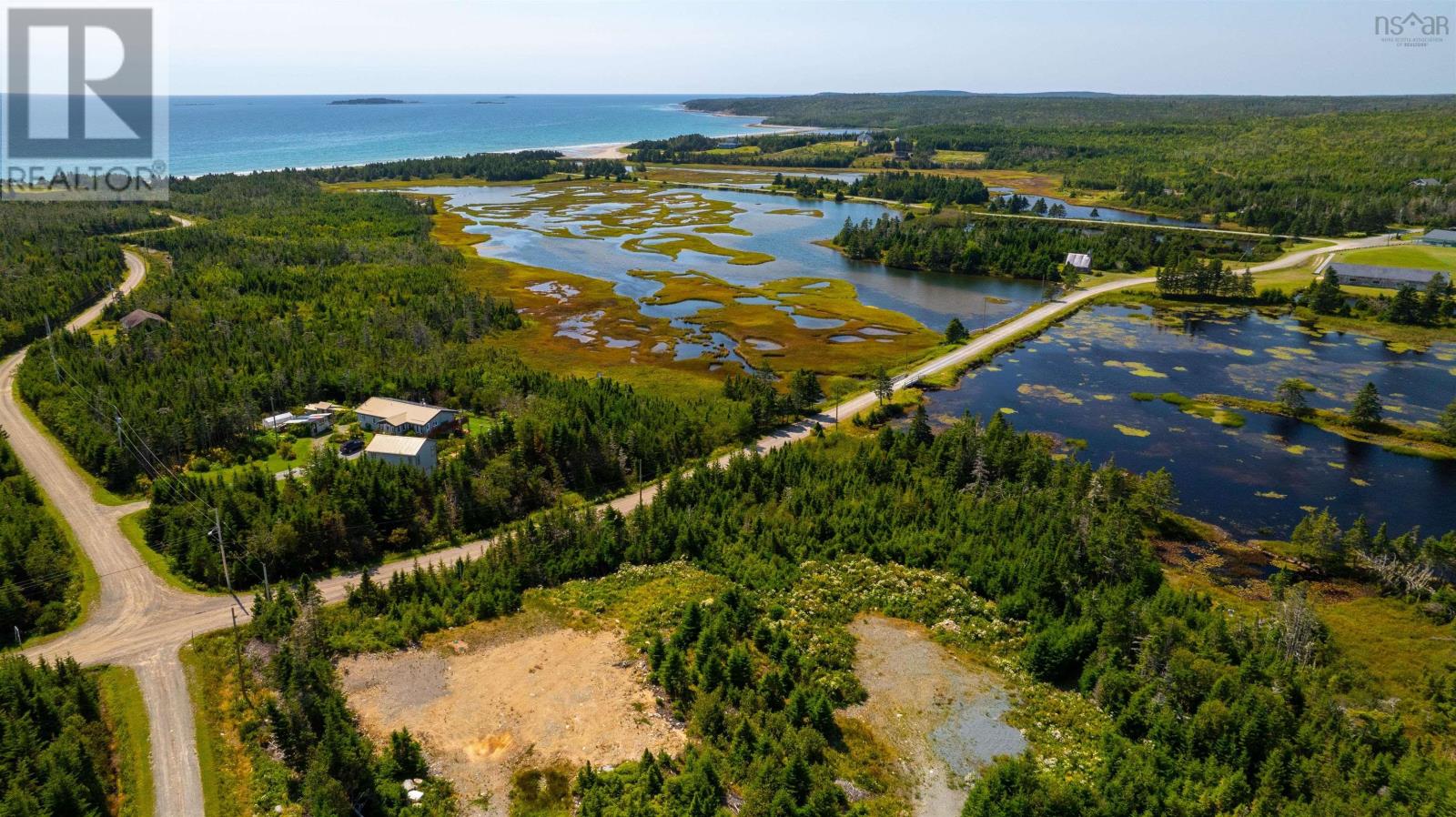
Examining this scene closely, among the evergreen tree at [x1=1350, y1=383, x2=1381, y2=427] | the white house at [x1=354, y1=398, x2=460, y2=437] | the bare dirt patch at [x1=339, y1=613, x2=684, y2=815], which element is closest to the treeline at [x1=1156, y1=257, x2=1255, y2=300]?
the evergreen tree at [x1=1350, y1=383, x2=1381, y2=427]

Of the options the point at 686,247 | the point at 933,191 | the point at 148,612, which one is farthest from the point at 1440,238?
the point at 148,612

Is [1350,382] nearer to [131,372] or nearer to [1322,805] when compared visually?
[1322,805]

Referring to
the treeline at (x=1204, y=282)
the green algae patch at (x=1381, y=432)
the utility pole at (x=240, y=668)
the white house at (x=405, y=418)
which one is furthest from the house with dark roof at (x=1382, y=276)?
the utility pole at (x=240, y=668)

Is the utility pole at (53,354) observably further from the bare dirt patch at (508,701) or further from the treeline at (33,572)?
the bare dirt patch at (508,701)

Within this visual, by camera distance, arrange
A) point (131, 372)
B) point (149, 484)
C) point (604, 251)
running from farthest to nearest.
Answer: point (604, 251)
point (131, 372)
point (149, 484)

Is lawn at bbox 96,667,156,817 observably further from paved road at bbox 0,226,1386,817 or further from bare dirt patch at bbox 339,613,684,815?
bare dirt patch at bbox 339,613,684,815

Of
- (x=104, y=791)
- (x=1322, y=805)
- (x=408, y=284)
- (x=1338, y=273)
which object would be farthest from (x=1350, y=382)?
(x=408, y=284)
